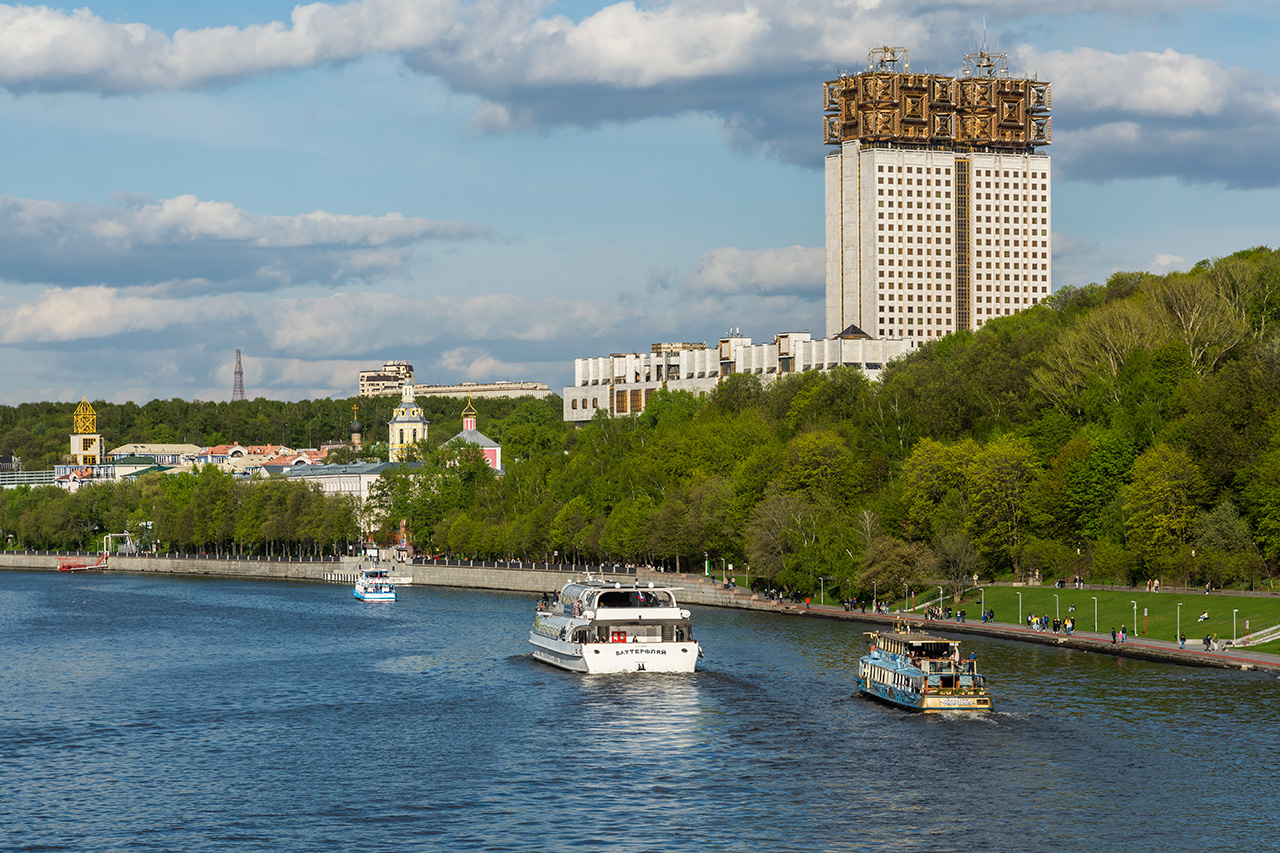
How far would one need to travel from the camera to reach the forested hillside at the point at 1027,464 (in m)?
117

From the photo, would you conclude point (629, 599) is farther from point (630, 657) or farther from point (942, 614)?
point (942, 614)

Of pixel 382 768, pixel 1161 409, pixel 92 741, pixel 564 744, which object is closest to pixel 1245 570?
pixel 1161 409

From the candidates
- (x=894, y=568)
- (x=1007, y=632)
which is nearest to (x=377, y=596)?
(x=894, y=568)

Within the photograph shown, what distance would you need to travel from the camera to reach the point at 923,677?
76.7 meters

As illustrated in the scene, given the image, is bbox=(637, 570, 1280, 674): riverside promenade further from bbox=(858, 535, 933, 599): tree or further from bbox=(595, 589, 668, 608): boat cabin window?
bbox=(595, 589, 668, 608): boat cabin window

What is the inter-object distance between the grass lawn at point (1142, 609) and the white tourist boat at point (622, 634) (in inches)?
1205

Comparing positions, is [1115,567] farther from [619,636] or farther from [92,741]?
[92,741]

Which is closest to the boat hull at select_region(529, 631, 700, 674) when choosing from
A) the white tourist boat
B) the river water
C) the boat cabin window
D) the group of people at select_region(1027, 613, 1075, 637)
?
the white tourist boat

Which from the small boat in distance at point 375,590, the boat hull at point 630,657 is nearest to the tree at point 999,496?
the boat hull at point 630,657

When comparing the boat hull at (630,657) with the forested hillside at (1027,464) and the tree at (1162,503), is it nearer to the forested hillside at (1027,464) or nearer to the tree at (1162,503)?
the forested hillside at (1027,464)

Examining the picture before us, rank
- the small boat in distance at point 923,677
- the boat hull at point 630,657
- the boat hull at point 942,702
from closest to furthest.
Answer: the boat hull at point 942,702, the small boat in distance at point 923,677, the boat hull at point 630,657

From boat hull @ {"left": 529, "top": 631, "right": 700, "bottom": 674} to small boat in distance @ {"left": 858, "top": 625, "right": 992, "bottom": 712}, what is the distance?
11839mm

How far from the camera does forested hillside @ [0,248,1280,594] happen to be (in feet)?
384

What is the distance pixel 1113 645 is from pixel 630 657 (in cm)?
3009
